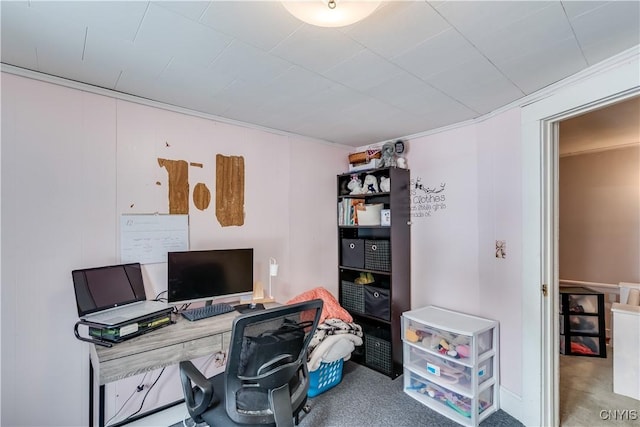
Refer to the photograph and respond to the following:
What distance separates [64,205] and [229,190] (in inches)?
42.0

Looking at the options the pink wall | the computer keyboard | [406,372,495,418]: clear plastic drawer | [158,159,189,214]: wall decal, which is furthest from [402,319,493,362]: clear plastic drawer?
the pink wall

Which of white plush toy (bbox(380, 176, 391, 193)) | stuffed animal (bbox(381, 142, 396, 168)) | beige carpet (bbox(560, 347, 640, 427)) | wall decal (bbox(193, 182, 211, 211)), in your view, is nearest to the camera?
beige carpet (bbox(560, 347, 640, 427))

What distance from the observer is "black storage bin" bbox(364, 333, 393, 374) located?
2.75 meters

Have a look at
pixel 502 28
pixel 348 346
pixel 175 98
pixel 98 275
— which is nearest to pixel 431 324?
pixel 348 346

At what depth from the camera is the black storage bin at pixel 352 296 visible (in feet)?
10.0

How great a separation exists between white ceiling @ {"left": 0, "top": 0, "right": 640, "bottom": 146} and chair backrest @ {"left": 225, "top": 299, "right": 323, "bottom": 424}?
128cm

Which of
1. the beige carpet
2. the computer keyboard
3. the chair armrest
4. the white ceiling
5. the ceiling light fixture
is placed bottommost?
the beige carpet

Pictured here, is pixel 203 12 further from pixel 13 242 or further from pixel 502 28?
pixel 13 242

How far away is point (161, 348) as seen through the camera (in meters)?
1.64

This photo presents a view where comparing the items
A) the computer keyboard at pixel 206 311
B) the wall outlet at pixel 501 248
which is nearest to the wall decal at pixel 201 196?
the computer keyboard at pixel 206 311

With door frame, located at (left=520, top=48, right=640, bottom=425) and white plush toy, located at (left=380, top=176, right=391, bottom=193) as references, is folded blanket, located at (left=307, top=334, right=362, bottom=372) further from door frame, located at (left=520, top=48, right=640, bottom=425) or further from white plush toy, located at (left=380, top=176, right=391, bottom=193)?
white plush toy, located at (left=380, top=176, right=391, bottom=193)

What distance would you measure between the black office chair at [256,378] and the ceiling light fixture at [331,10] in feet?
4.07

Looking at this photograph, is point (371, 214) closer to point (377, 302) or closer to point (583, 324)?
point (377, 302)

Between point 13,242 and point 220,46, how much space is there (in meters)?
1.57
